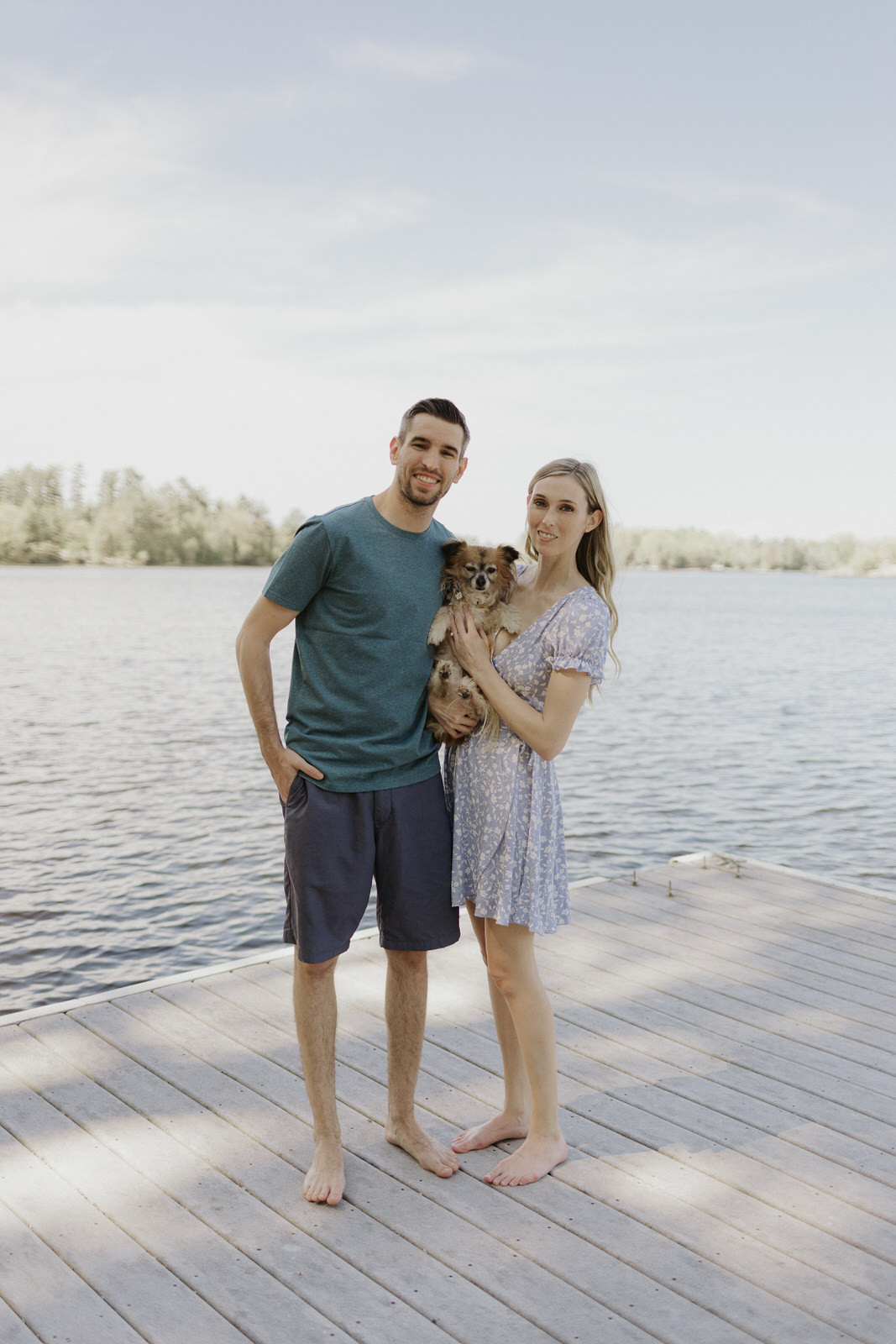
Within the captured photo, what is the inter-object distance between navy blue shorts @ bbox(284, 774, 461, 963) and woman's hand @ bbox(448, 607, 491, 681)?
0.32m

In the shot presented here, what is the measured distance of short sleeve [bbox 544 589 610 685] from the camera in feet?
7.60

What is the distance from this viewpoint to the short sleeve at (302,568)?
2262 millimetres

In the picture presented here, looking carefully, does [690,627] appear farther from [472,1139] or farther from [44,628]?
[472,1139]

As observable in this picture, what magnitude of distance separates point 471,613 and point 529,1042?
106cm

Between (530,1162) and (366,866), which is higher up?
(366,866)

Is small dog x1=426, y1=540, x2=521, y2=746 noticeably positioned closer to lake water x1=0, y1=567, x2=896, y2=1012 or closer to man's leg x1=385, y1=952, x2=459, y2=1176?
lake water x1=0, y1=567, x2=896, y2=1012

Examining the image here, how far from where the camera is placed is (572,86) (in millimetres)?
29859

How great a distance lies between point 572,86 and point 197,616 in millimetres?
19363

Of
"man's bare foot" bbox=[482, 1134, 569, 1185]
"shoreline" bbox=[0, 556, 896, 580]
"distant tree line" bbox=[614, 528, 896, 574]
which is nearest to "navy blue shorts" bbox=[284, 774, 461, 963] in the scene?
"man's bare foot" bbox=[482, 1134, 569, 1185]

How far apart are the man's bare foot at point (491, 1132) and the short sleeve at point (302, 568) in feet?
4.68

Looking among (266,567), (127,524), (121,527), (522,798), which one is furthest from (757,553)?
(522,798)

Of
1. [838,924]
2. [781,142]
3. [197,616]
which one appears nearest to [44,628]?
[197,616]

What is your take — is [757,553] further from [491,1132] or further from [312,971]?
[312,971]

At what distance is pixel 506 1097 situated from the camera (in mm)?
2652
